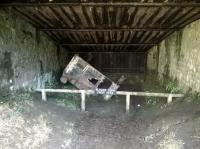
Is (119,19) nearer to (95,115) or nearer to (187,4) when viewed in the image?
(187,4)

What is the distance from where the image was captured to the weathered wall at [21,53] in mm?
6430

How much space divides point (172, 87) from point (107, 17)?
3089mm

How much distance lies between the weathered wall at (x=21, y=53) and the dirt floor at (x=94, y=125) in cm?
45

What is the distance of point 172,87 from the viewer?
898 cm

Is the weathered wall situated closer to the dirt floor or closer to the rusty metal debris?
the dirt floor

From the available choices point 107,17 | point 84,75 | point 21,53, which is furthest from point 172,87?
point 21,53

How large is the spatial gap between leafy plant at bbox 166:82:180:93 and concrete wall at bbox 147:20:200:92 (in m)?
0.16

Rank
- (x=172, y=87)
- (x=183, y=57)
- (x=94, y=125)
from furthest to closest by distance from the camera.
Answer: (x=172, y=87)
(x=183, y=57)
(x=94, y=125)

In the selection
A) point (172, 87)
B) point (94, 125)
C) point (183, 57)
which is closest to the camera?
point (94, 125)

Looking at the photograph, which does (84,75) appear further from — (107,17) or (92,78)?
(107,17)

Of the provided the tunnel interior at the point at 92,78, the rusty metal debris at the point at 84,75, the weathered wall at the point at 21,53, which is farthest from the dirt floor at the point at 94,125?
the rusty metal debris at the point at 84,75

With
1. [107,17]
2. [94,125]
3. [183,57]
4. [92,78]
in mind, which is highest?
[107,17]

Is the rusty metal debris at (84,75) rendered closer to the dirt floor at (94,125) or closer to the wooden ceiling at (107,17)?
the wooden ceiling at (107,17)

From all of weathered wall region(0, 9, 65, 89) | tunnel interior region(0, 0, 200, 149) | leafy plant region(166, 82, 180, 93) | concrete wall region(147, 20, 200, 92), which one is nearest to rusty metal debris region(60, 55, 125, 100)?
tunnel interior region(0, 0, 200, 149)
